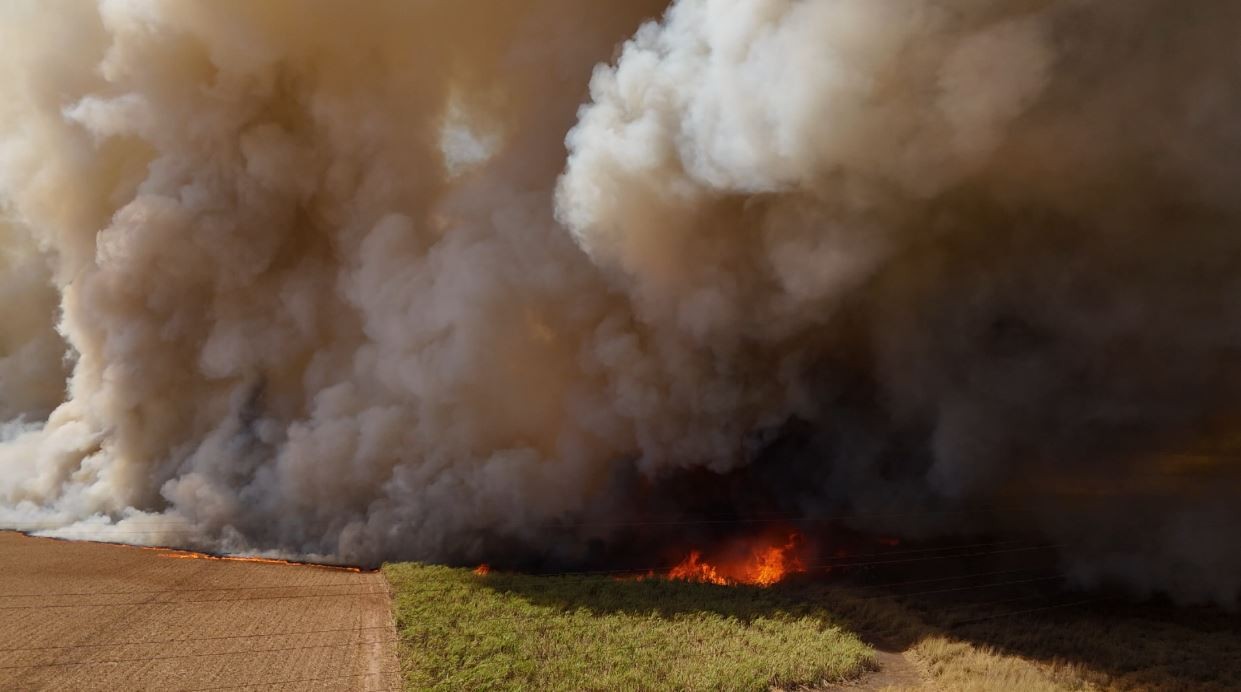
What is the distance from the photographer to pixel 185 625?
1441cm

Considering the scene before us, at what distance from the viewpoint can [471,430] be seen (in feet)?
83.1

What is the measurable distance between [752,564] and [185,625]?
16.4 m

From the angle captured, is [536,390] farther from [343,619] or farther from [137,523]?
[137,523]

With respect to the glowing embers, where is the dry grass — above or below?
below

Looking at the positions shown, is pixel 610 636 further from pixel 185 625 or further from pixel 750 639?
pixel 185 625

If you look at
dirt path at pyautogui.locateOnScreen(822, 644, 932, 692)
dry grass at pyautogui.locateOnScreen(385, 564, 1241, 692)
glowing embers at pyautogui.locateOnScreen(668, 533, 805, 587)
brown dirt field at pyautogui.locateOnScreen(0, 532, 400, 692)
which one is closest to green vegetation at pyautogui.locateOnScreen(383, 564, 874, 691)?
dry grass at pyautogui.locateOnScreen(385, 564, 1241, 692)

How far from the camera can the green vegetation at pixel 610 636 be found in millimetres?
12531

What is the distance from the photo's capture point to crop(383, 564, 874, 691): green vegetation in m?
12.5

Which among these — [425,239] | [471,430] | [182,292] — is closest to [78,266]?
[182,292]

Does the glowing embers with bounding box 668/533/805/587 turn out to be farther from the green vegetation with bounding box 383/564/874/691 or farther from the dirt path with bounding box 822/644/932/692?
the dirt path with bounding box 822/644/932/692

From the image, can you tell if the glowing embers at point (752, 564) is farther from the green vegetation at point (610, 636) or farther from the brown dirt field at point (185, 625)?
the brown dirt field at point (185, 625)

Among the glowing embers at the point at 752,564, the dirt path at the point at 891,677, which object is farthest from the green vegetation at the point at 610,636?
the glowing embers at the point at 752,564

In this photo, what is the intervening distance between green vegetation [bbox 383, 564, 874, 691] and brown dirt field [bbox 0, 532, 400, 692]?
0.97 meters

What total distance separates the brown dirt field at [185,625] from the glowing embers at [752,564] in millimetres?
9805
